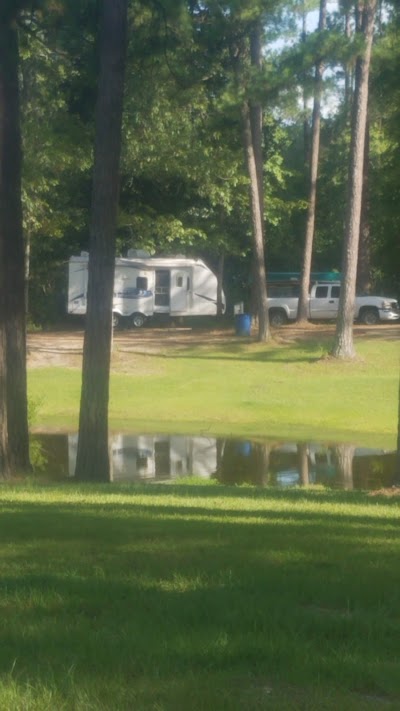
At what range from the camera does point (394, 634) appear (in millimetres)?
5246

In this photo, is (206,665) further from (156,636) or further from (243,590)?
(243,590)

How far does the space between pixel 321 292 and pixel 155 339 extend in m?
8.68

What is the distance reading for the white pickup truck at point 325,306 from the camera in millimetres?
42906

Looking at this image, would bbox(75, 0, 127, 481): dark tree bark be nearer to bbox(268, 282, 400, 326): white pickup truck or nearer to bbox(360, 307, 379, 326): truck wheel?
bbox(268, 282, 400, 326): white pickup truck

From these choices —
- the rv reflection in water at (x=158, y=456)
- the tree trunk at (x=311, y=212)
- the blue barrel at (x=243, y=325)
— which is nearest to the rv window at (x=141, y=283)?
the tree trunk at (x=311, y=212)

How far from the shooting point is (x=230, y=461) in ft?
74.8

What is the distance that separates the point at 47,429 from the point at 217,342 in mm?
11975

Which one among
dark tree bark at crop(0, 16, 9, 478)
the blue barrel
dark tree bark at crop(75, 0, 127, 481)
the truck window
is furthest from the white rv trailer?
dark tree bark at crop(0, 16, 9, 478)

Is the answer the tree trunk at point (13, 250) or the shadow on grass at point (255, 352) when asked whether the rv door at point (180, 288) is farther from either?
the tree trunk at point (13, 250)

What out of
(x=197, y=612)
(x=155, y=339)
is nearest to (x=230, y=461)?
(x=197, y=612)

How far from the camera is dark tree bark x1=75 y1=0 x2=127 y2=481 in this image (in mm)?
15594

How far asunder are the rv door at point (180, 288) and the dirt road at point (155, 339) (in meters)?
3.52

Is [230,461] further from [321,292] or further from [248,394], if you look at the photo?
[321,292]

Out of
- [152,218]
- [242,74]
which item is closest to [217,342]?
[152,218]
